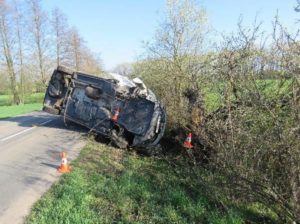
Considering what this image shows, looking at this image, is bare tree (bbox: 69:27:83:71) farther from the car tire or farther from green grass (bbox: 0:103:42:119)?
the car tire

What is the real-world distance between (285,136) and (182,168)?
193 inches

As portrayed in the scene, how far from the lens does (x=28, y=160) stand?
388 inches

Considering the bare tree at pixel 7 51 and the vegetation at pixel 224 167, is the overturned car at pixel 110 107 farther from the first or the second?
the bare tree at pixel 7 51

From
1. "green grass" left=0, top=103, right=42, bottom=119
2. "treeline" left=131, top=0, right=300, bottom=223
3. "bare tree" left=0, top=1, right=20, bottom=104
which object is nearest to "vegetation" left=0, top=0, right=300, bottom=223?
"treeline" left=131, top=0, right=300, bottom=223

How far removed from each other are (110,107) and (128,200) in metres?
5.88

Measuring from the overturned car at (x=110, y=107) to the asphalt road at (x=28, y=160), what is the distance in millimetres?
989

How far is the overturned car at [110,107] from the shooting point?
12.0 metres

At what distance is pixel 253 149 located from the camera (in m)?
6.27

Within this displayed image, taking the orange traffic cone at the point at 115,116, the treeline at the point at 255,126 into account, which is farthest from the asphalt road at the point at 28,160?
the treeline at the point at 255,126

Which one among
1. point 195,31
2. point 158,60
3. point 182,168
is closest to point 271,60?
point 182,168

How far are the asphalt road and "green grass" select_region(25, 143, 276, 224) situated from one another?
31 cm

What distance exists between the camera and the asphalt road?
266 inches

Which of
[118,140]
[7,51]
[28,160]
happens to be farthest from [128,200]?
[7,51]

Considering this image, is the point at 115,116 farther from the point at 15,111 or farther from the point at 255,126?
the point at 15,111
